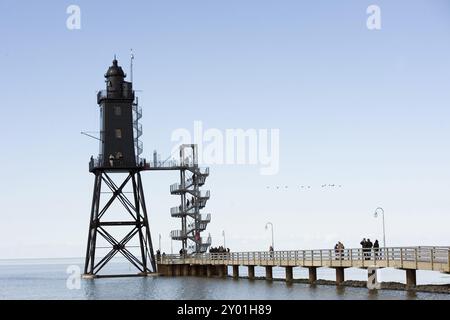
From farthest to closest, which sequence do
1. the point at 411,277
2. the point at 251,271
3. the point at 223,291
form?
1. the point at 251,271
2. the point at 223,291
3. the point at 411,277

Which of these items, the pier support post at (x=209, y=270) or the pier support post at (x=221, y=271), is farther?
the pier support post at (x=209, y=270)

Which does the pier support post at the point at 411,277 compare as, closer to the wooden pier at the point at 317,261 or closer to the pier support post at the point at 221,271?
the wooden pier at the point at 317,261

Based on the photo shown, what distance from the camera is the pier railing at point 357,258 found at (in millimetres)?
43375

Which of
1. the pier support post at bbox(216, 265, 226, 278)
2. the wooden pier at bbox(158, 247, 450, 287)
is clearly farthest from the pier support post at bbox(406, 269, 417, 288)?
the pier support post at bbox(216, 265, 226, 278)

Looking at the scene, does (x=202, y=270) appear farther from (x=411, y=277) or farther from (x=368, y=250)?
(x=411, y=277)

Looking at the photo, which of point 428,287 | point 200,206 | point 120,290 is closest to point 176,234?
point 200,206

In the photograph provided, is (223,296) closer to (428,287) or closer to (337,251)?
(337,251)

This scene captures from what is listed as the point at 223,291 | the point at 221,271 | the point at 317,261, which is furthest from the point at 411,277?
the point at 221,271

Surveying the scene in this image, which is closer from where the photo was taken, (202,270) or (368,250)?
(368,250)

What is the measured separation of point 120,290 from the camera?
6756 cm

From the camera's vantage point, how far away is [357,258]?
171ft

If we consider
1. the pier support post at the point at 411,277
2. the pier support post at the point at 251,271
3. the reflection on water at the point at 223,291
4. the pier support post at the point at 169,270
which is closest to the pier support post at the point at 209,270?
the pier support post at the point at 169,270

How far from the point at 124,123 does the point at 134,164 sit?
3657 mm

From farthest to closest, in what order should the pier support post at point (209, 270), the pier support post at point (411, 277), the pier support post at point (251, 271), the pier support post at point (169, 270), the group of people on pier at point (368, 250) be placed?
the pier support post at point (169, 270), the pier support post at point (209, 270), the pier support post at point (251, 271), the group of people on pier at point (368, 250), the pier support post at point (411, 277)
